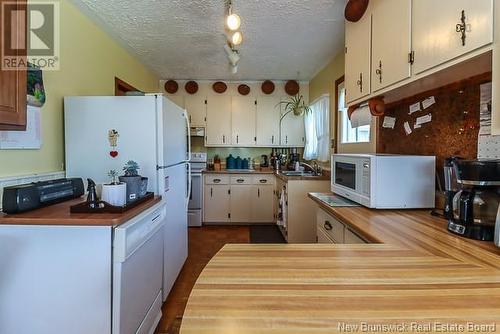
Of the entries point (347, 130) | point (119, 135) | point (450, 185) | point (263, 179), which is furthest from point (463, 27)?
point (263, 179)

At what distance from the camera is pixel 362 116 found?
2332 millimetres

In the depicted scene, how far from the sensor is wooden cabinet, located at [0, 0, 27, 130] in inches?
51.8

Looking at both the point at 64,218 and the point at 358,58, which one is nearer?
the point at 64,218

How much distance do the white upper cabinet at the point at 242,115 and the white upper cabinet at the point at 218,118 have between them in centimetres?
8

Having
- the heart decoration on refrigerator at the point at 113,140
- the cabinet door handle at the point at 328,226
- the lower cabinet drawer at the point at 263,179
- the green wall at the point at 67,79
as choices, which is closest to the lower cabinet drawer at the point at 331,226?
the cabinet door handle at the point at 328,226

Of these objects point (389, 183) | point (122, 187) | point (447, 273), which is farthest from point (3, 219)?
point (389, 183)

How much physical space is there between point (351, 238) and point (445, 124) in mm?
937

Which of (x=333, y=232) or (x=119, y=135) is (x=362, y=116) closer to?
(x=333, y=232)

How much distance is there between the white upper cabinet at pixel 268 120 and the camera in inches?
199

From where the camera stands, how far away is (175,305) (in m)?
→ 2.43

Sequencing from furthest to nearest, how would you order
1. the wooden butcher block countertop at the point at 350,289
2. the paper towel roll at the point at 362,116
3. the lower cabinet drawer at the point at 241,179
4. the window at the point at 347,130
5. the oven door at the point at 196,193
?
the lower cabinet drawer at the point at 241,179
the oven door at the point at 196,193
the window at the point at 347,130
the paper towel roll at the point at 362,116
the wooden butcher block countertop at the point at 350,289

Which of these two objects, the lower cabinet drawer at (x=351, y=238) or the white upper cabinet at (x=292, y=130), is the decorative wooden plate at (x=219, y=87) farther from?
the lower cabinet drawer at (x=351, y=238)

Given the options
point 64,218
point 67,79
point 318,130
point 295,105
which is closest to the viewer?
point 64,218

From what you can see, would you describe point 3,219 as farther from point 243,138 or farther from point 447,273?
point 243,138
